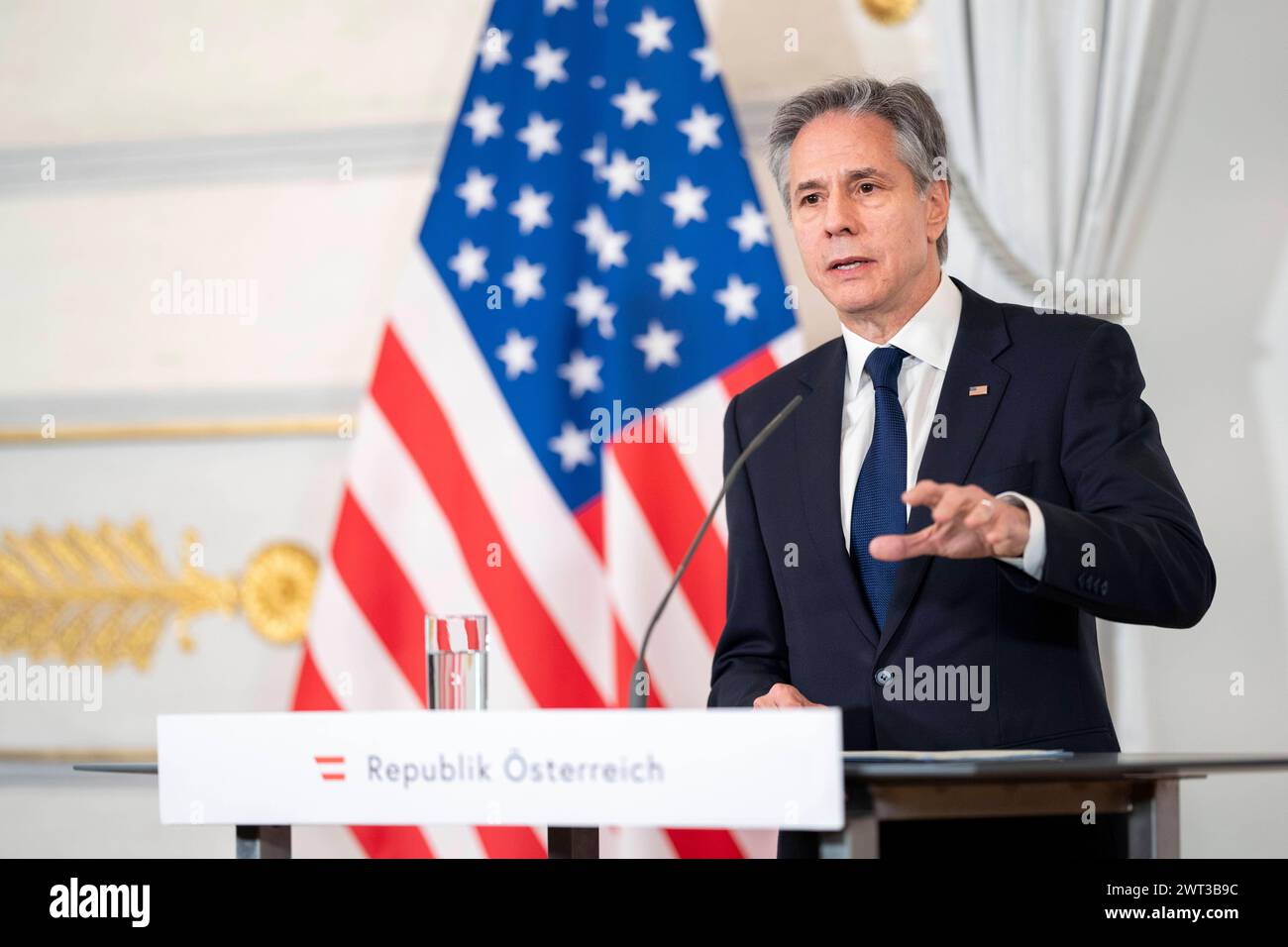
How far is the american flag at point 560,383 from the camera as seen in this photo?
10.9 feet

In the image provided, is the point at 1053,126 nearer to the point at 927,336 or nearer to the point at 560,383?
the point at 927,336

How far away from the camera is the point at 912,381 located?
2408 millimetres

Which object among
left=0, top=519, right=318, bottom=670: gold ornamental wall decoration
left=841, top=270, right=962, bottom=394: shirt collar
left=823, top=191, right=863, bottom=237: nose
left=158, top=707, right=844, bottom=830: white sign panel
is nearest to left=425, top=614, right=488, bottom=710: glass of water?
left=158, top=707, right=844, bottom=830: white sign panel

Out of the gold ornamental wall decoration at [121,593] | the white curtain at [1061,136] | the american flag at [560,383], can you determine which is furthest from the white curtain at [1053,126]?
the gold ornamental wall decoration at [121,593]

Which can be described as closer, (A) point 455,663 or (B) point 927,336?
(A) point 455,663

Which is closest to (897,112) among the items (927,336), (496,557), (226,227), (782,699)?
(927,336)

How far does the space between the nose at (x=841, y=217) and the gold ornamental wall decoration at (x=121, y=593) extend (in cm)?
186

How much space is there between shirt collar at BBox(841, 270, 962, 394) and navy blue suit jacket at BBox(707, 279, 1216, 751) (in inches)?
1.9

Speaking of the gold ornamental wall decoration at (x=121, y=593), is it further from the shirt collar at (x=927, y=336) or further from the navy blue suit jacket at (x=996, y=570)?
the shirt collar at (x=927, y=336)

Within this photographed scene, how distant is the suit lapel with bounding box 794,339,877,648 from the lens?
222 centimetres

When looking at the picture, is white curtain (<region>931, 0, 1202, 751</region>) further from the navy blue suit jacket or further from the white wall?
the navy blue suit jacket

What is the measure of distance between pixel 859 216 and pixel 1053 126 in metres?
1.00
